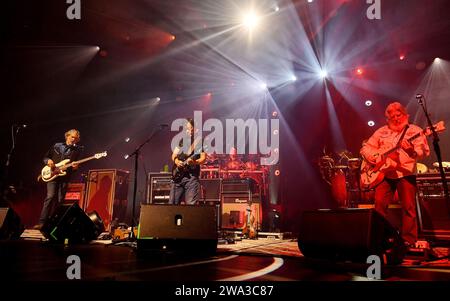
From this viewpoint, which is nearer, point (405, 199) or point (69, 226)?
point (405, 199)

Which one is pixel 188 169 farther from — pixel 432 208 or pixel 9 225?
pixel 432 208

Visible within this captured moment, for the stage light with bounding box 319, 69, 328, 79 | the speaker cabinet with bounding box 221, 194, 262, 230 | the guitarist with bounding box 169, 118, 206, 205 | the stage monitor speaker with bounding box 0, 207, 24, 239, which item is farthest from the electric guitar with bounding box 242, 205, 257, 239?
the stage light with bounding box 319, 69, 328, 79

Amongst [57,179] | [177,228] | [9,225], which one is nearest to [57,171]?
[57,179]

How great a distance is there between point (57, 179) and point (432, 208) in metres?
7.12

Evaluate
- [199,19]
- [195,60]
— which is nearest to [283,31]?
[199,19]

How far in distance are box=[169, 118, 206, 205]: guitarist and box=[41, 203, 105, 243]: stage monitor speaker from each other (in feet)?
4.52

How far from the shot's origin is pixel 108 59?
841cm

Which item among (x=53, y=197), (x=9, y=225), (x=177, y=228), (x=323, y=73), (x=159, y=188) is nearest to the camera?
(x=177, y=228)

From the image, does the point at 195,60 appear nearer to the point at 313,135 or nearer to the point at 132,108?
the point at 132,108

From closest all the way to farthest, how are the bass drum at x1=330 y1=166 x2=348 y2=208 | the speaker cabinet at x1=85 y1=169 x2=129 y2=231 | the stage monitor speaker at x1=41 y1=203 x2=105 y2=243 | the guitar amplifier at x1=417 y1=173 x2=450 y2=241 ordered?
the stage monitor speaker at x1=41 y1=203 x2=105 y2=243
the guitar amplifier at x1=417 y1=173 x2=450 y2=241
the bass drum at x1=330 y1=166 x2=348 y2=208
the speaker cabinet at x1=85 y1=169 x2=129 y2=231

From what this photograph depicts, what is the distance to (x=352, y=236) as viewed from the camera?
7.90 feet

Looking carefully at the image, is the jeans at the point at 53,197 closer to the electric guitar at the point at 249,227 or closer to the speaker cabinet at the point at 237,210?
the speaker cabinet at the point at 237,210

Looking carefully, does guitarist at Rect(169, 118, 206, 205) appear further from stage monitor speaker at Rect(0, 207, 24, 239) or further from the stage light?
the stage light

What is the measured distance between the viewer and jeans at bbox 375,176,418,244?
3715 mm
